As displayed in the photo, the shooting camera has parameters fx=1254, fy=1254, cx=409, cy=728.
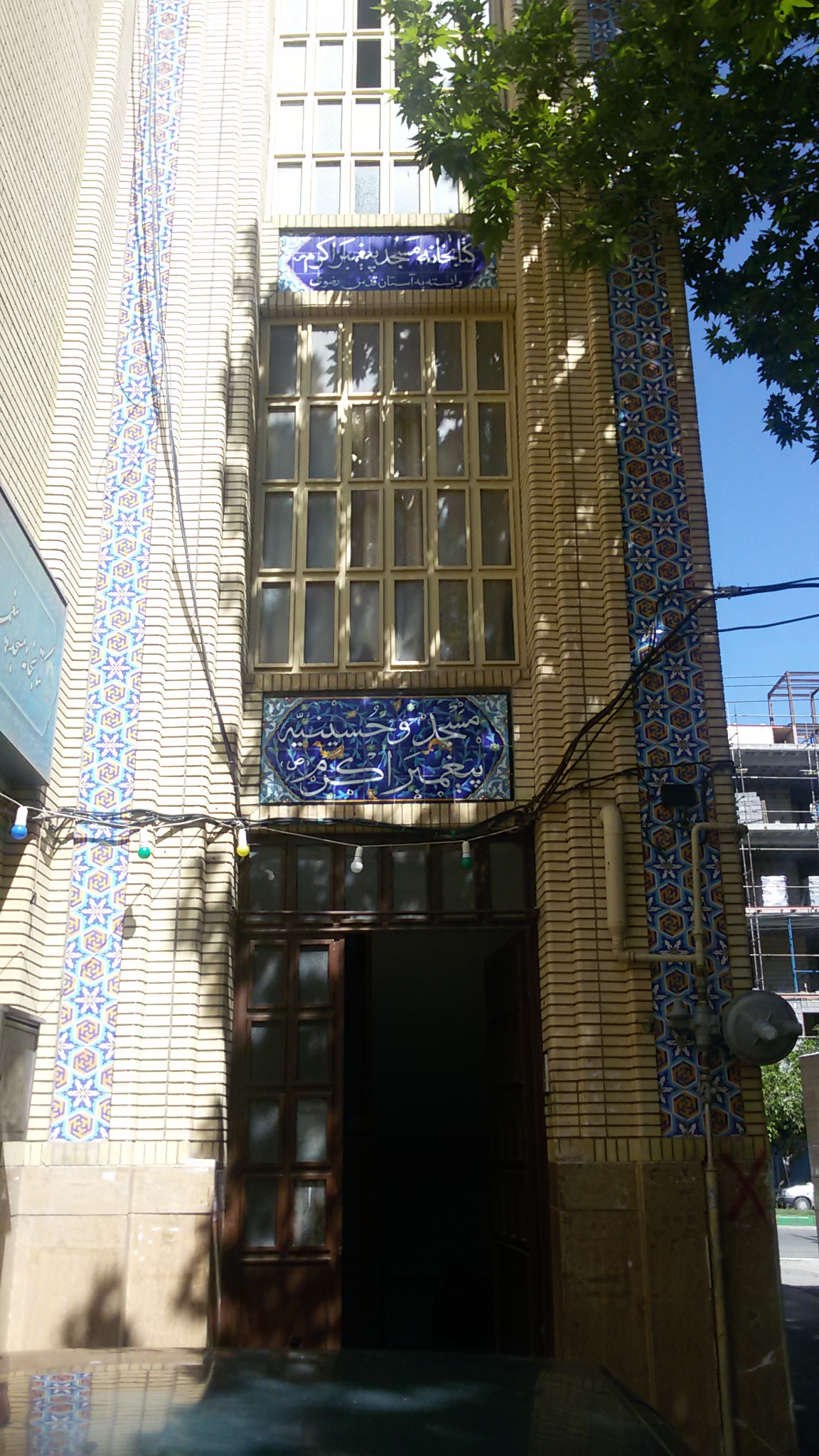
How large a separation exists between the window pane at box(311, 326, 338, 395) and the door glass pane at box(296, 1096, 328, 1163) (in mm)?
5100

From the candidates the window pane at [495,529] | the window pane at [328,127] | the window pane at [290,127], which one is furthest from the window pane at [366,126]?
the window pane at [495,529]

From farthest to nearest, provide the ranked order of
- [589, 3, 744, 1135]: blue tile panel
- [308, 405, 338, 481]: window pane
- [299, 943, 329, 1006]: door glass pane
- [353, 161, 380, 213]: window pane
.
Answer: [353, 161, 380, 213]: window pane < [308, 405, 338, 481]: window pane < [299, 943, 329, 1006]: door glass pane < [589, 3, 744, 1135]: blue tile panel

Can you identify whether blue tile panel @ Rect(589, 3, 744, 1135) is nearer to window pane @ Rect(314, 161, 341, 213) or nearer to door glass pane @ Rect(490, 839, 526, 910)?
door glass pane @ Rect(490, 839, 526, 910)

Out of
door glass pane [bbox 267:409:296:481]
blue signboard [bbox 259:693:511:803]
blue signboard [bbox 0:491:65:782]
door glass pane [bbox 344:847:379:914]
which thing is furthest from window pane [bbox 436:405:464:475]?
blue signboard [bbox 0:491:65:782]

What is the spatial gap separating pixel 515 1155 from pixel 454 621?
3.58 meters

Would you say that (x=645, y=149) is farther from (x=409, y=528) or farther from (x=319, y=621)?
(x=319, y=621)

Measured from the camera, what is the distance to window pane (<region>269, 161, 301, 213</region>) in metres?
10.1

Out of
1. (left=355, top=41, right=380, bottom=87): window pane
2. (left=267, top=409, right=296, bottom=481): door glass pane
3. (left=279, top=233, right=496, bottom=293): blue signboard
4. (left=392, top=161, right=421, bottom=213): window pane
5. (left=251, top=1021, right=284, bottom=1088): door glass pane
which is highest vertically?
(left=355, top=41, right=380, bottom=87): window pane

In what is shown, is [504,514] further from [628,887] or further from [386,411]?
[628,887]

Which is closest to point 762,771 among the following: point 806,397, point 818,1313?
point 818,1313

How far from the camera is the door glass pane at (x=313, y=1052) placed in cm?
779

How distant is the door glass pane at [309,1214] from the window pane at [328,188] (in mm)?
7375

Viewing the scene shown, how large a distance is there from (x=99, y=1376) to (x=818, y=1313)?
1033 cm

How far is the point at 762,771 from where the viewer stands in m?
33.4
